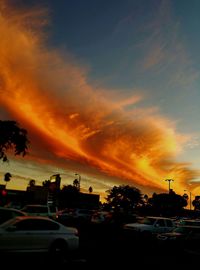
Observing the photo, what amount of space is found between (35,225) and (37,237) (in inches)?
19.0

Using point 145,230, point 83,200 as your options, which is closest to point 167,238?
point 145,230

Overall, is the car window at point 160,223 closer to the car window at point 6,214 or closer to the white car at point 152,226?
the white car at point 152,226

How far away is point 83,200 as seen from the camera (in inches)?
4884

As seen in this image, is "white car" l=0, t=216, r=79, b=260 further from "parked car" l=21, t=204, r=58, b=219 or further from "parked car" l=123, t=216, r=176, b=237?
"parked car" l=21, t=204, r=58, b=219

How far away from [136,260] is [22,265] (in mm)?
5131

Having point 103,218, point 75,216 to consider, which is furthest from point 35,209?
point 75,216

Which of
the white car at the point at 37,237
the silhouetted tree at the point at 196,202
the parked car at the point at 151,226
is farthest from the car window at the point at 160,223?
the silhouetted tree at the point at 196,202

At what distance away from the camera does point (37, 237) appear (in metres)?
15.2

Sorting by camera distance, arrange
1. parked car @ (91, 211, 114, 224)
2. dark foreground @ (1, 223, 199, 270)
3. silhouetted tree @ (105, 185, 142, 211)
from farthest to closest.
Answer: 1. silhouetted tree @ (105, 185, 142, 211)
2. parked car @ (91, 211, 114, 224)
3. dark foreground @ (1, 223, 199, 270)

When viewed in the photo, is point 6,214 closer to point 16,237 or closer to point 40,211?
point 16,237

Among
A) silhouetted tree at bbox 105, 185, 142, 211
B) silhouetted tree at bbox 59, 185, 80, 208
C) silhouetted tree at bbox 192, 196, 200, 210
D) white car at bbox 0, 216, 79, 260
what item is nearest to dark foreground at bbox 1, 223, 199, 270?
white car at bbox 0, 216, 79, 260

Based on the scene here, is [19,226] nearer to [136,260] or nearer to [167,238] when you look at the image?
[136,260]

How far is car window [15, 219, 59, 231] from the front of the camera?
15113 mm

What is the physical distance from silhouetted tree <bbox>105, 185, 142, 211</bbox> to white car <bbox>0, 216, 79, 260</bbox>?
123m
